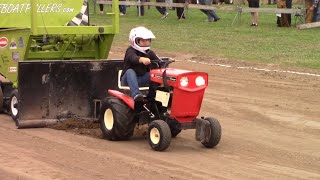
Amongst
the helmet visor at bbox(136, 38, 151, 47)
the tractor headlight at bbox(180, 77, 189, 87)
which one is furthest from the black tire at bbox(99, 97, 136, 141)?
the tractor headlight at bbox(180, 77, 189, 87)

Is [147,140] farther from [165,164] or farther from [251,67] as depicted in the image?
[251,67]

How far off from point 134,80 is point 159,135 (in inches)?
34.0

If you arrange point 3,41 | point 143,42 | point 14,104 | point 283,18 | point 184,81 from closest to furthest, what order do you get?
1. point 184,81
2. point 143,42
3. point 14,104
4. point 3,41
5. point 283,18

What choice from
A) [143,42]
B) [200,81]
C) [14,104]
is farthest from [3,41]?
[200,81]

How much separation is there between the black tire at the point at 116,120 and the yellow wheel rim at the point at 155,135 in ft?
1.73

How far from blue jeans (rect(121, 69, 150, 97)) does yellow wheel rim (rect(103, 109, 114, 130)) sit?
1.37 ft

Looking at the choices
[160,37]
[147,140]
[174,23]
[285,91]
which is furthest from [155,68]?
[174,23]

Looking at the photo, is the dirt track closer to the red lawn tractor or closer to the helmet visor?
the red lawn tractor

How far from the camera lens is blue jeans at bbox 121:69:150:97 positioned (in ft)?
28.9

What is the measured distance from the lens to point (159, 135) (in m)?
8.37

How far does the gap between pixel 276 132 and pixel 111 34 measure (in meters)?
2.91

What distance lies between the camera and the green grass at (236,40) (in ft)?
57.5

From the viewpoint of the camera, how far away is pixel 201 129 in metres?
8.55

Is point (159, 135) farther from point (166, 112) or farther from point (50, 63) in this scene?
point (50, 63)
